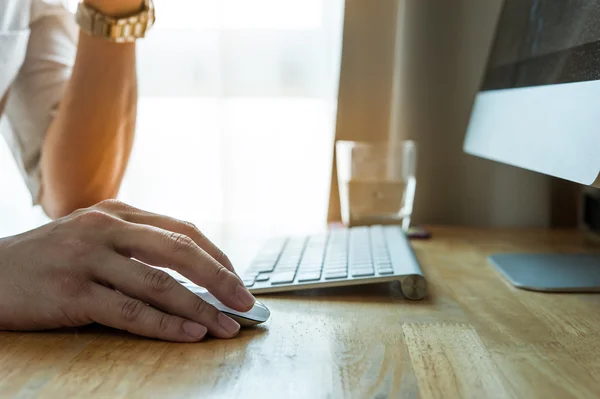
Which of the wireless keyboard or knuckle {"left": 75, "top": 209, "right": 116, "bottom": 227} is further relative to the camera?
the wireless keyboard

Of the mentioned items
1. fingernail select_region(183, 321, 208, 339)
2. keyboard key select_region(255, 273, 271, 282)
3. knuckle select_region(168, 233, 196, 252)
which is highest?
knuckle select_region(168, 233, 196, 252)

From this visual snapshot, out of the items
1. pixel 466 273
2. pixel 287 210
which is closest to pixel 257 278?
pixel 466 273

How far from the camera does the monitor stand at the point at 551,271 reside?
2.47 feet

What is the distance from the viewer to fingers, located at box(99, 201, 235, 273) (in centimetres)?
61

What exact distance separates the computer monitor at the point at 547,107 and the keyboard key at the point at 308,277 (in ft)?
0.76

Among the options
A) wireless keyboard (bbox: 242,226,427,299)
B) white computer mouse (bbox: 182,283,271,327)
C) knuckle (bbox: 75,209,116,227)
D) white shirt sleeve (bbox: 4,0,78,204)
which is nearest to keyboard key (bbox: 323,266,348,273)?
wireless keyboard (bbox: 242,226,427,299)

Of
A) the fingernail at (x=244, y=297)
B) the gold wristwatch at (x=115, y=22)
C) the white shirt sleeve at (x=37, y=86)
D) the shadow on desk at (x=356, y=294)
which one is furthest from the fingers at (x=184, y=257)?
the white shirt sleeve at (x=37, y=86)

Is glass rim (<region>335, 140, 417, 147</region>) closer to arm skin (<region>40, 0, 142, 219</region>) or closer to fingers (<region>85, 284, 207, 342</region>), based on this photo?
arm skin (<region>40, 0, 142, 219</region>)

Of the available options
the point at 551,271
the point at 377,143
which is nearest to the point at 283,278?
the point at 551,271

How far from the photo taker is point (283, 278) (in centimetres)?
73

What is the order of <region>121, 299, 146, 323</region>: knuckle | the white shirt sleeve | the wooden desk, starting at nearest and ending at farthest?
the wooden desk → <region>121, 299, 146, 323</region>: knuckle → the white shirt sleeve

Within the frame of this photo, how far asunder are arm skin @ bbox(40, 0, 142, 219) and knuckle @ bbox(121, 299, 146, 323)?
1.89ft

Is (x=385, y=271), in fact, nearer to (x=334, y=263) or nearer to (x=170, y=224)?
(x=334, y=263)

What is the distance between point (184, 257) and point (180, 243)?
0.5 inches
